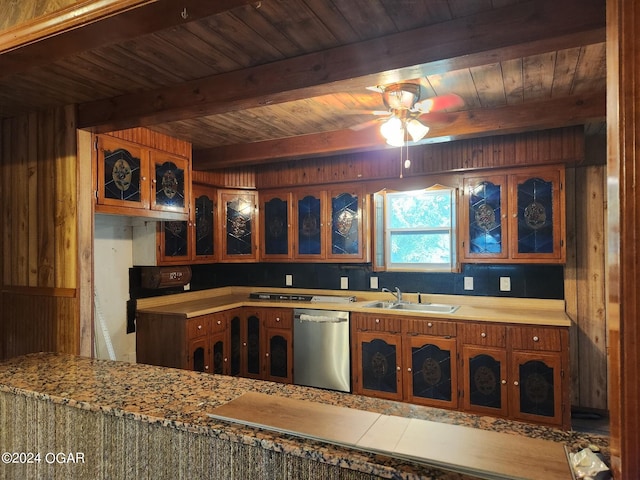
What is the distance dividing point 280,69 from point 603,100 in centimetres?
207

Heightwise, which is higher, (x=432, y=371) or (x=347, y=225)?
(x=347, y=225)

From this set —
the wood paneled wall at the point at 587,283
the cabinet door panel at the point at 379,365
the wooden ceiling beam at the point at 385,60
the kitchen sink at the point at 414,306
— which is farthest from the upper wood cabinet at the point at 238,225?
the wood paneled wall at the point at 587,283

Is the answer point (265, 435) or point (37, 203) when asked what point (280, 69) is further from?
point (37, 203)

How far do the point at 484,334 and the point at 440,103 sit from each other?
1890 mm

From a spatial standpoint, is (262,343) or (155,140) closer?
(155,140)

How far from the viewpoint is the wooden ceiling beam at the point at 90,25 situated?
1146 mm

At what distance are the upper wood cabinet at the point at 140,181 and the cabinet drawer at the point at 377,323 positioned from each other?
1.87m

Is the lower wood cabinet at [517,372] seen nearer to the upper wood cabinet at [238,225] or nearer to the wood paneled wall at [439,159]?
the wood paneled wall at [439,159]

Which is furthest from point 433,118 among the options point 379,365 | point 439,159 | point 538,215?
point 379,365

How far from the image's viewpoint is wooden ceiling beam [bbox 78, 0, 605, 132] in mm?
1466

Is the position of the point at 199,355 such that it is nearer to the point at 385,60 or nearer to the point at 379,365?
the point at 379,365

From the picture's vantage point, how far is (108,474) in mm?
1190

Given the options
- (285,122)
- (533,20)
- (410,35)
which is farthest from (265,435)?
(285,122)

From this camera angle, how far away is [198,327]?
3695 millimetres
